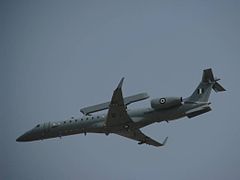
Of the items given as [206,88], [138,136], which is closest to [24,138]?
[138,136]

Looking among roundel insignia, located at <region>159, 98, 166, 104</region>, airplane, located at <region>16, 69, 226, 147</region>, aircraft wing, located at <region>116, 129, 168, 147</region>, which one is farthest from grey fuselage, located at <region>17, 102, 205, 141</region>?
aircraft wing, located at <region>116, 129, 168, 147</region>

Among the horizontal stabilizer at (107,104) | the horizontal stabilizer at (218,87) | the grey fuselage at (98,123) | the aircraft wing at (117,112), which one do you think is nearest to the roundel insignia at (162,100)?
the grey fuselage at (98,123)

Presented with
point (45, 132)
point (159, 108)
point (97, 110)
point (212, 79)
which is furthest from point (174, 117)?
point (45, 132)

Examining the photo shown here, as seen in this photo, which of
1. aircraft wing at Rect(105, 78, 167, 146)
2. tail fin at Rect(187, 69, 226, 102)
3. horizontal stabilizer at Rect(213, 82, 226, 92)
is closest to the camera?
aircraft wing at Rect(105, 78, 167, 146)

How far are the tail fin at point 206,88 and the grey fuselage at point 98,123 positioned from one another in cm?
80

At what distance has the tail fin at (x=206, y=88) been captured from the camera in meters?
49.1

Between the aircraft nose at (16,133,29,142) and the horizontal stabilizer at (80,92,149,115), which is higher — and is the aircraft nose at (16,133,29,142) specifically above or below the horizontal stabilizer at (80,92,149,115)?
below

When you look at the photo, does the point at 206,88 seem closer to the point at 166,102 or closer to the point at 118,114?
the point at 166,102

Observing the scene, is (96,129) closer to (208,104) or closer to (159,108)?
(159,108)

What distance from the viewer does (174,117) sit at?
49250 mm

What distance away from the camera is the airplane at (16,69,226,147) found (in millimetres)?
48719

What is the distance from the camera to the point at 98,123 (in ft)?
171

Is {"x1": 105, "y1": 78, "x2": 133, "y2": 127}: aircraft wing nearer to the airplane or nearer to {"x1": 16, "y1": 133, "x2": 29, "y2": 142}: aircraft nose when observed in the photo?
the airplane

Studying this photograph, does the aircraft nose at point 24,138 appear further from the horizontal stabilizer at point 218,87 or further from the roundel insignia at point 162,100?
the horizontal stabilizer at point 218,87
